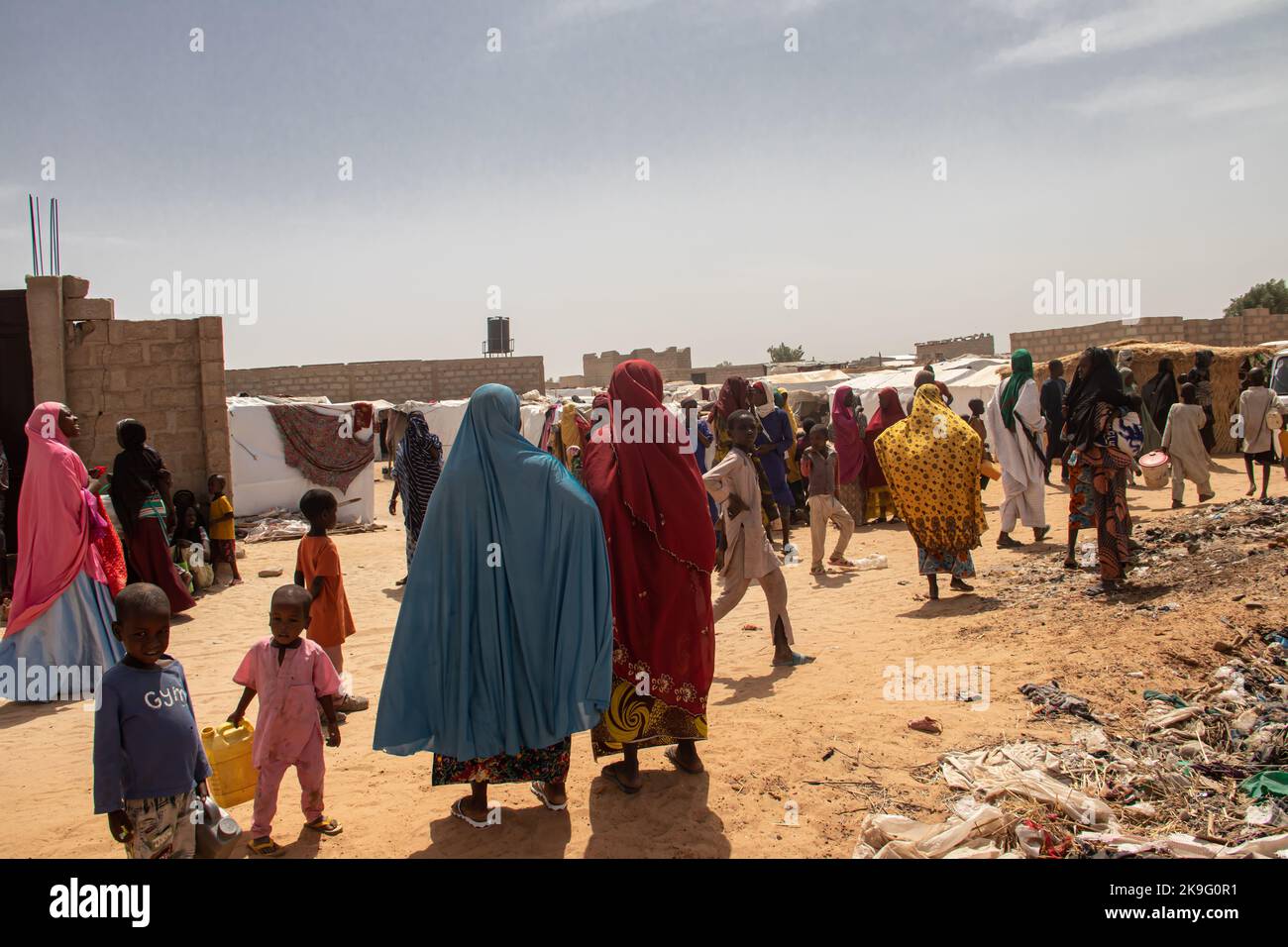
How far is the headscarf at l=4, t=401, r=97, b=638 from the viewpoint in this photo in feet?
19.9

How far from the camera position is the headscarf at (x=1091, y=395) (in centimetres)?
679

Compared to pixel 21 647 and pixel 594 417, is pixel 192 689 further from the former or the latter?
pixel 594 417

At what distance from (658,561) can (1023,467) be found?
6517mm

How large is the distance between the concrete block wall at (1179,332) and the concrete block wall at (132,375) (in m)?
20.8

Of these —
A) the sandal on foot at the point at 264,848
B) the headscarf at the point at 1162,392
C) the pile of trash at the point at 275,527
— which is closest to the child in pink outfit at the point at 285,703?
the sandal on foot at the point at 264,848

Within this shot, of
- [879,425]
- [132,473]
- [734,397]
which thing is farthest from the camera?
[879,425]

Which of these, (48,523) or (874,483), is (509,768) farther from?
(874,483)

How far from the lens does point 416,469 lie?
25.4 ft

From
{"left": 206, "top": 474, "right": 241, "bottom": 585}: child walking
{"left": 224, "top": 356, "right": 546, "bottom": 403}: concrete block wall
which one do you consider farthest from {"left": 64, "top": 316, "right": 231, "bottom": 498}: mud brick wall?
{"left": 224, "top": 356, "right": 546, "bottom": 403}: concrete block wall

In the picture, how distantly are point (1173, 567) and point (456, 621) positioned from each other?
5907 mm

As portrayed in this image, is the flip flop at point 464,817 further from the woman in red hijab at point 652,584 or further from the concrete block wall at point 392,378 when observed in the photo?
the concrete block wall at point 392,378

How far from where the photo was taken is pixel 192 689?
6402mm

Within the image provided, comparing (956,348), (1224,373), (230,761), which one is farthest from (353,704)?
(956,348)
